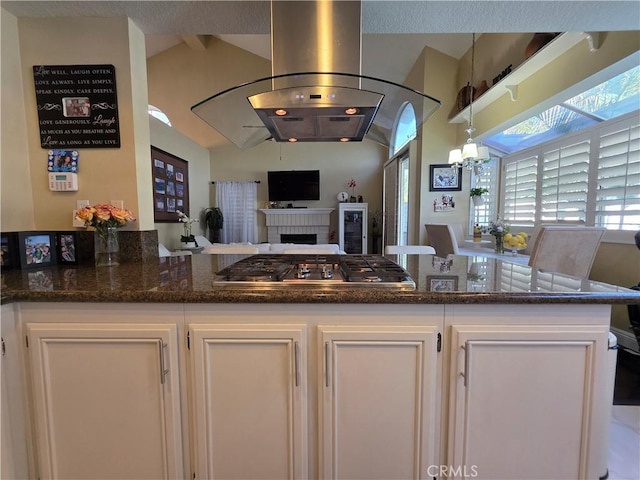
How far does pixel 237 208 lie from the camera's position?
6.59m

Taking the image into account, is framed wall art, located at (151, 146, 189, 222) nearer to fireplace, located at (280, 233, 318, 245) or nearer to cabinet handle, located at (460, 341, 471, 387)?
fireplace, located at (280, 233, 318, 245)

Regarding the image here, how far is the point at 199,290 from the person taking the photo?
3.19 feet

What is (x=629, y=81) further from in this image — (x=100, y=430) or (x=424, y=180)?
(x=100, y=430)

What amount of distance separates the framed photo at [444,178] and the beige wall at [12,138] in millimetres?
4294

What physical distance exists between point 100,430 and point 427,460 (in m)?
1.16

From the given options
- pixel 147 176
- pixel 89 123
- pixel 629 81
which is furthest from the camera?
pixel 629 81

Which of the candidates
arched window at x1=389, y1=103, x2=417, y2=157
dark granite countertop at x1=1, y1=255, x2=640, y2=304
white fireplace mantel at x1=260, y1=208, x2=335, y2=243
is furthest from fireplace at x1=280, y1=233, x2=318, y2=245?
dark granite countertop at x1=1, y1=255, x2=640, y2=304

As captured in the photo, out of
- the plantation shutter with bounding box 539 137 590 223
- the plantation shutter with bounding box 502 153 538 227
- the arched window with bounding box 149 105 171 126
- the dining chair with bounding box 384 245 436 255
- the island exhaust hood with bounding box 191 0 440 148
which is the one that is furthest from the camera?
the arched window with bounding box 149 105 171 126

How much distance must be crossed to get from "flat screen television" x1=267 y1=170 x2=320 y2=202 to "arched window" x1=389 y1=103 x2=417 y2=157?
4.69 metres

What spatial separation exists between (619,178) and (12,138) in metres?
4.14

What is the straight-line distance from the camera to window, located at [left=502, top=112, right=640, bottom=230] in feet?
7.48

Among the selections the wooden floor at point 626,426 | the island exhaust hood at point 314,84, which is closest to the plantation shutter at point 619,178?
the wooden floor at point 626,426

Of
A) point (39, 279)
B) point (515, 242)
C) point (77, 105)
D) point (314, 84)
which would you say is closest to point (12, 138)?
point (77, 105)

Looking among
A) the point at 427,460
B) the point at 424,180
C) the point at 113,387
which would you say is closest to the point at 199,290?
the point at 113,387
